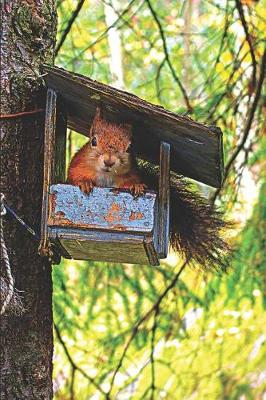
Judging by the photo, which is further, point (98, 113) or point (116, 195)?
point (98, 113)

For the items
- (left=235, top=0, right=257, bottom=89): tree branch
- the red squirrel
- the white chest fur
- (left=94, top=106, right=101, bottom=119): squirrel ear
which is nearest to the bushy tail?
the red squirrel

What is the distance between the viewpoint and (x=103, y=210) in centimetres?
227

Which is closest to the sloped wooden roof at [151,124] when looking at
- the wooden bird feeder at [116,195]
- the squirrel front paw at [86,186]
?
the wooden bird feeder at [116,195]

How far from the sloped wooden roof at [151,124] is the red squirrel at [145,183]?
0.04 m

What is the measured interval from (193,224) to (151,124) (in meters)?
0.38

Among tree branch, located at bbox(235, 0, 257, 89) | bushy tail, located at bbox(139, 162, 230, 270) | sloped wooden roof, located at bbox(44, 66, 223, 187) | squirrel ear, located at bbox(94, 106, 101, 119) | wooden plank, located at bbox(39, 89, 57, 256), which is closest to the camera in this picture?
sloped wooden roof, located at bbox(44, 66, 223, 187)

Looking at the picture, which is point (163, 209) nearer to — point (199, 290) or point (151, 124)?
point (151, 124)

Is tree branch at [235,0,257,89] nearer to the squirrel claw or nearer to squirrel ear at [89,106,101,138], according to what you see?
squirrel ear at [89,106,101,138]

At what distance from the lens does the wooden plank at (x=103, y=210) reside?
88.7 inches

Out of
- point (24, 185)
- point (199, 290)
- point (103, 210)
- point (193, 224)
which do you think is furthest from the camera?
point (199, 290)

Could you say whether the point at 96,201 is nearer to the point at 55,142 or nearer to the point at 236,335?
the point at 55,142

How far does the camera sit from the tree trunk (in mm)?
2352

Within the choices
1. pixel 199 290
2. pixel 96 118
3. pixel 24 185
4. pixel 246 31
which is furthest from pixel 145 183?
pixel 199 290

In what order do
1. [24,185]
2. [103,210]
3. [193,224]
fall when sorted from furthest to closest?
[193,224] < [24,185] < [103,210]
